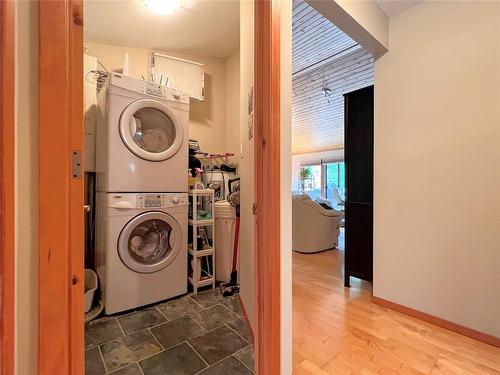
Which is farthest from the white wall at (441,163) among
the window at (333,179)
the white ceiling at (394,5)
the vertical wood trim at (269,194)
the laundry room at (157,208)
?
the window at (333,179)

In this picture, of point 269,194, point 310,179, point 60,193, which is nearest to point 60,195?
point 60,193

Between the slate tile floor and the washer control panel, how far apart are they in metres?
0.84

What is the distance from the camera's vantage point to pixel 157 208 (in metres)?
1.87

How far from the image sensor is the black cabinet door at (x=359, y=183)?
2.17 meters

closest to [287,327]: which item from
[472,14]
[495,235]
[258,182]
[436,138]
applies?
[258,182]

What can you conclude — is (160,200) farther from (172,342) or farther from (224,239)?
(172,342)

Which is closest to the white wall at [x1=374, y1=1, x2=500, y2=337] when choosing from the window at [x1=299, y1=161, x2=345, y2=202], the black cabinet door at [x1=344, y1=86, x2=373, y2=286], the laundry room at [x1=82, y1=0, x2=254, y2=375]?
the black cabinet door at [x1=344, y1=86, x2=373, y2=286]

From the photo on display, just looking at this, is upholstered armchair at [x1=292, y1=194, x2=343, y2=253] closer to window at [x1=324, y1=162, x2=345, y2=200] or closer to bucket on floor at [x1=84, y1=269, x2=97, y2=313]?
bucket on floor at [x1=84, y1=269, x2=97, y2=313]

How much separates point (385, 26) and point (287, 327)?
2378 millimetres

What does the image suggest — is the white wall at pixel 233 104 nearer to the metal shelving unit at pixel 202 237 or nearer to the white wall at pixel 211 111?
the white wall at pixel 211 111

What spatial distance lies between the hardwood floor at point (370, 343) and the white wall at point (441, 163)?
0.59 ft

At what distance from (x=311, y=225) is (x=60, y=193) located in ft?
10.8

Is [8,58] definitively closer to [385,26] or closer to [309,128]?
[385,26]

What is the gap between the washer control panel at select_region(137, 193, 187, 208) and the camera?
1797 millimetres
